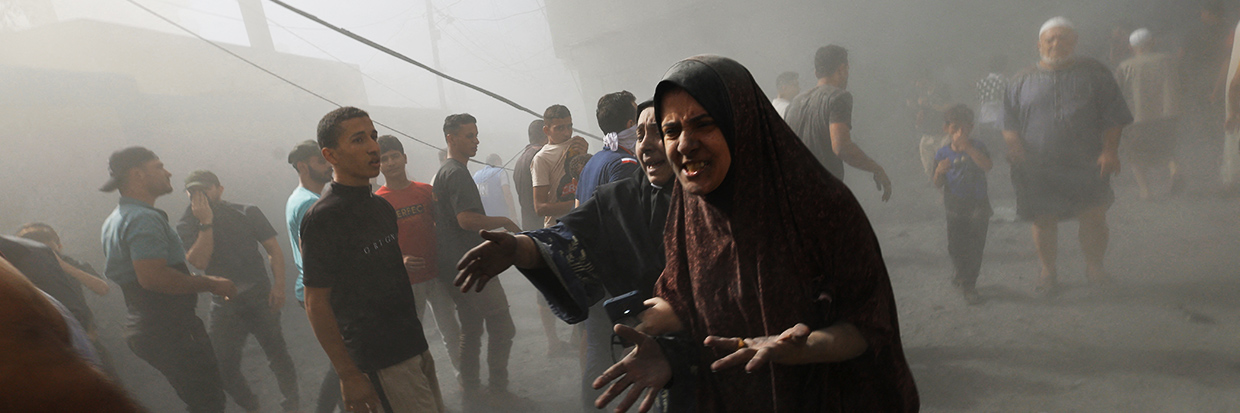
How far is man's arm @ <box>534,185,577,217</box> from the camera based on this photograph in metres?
3.52

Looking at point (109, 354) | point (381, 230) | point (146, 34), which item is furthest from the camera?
point (146, 34)

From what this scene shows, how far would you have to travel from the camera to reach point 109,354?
3.41 metres

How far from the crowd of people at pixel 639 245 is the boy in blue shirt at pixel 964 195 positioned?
0.01m

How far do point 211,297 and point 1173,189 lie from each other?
239 inches

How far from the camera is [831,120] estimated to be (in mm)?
3555

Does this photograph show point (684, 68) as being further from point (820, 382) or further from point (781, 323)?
point (820, 382)

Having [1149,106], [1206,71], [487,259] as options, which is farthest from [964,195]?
[487,259]

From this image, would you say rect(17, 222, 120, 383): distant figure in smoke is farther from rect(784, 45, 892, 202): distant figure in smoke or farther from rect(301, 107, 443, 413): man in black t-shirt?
rect(784, 45, 892, 202): distant figure in smoke

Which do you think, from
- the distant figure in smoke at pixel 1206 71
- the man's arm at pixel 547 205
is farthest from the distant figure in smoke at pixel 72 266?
the distant figure in smoke at pixel 1206 71

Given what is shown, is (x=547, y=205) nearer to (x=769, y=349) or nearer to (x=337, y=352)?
(x=337, y=352)

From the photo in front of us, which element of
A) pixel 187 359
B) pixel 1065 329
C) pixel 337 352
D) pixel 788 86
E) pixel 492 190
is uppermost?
pixel 788 86

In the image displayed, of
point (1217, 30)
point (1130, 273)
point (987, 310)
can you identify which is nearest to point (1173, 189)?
point (1130, 273)

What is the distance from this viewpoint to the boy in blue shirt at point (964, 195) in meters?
3.85

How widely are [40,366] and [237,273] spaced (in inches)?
137
